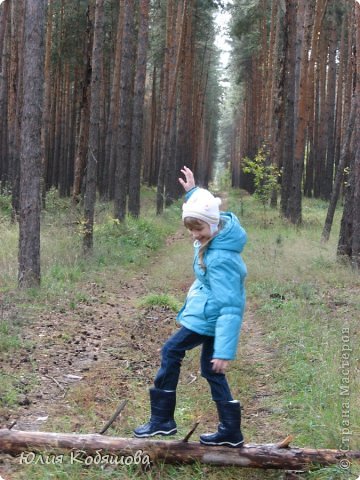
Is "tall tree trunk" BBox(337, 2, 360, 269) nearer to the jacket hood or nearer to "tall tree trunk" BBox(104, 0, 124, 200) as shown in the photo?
the jacket hood

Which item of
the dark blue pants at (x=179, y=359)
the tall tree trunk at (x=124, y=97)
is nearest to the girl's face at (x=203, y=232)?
the dark blue pants at (x=179, y=359)

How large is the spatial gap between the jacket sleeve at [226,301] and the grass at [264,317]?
943 millimetres

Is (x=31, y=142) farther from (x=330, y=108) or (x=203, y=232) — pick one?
(x=330, y=108)

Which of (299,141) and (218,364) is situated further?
(299,141)

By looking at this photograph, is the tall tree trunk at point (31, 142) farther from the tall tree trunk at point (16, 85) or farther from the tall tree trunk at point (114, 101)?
the tall tree trunk at point (114, 101)

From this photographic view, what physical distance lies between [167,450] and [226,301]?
3.84 feet

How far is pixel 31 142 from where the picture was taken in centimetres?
895

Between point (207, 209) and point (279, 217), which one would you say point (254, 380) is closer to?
point (207, 209)

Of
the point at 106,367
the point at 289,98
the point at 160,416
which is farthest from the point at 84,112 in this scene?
the point at 160,416

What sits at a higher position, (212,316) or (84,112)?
(84,112)

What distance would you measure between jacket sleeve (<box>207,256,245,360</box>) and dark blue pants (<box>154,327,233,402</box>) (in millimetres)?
322

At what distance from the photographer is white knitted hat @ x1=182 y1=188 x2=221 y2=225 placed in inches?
153

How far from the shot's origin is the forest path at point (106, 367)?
4949 millimetres

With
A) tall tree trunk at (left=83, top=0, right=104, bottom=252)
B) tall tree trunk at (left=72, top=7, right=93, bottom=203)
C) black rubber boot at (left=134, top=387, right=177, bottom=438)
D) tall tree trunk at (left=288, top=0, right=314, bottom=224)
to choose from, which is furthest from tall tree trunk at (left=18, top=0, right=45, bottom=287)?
tall tree trunk at (left=288, top=0, right=314, bottom=224)
